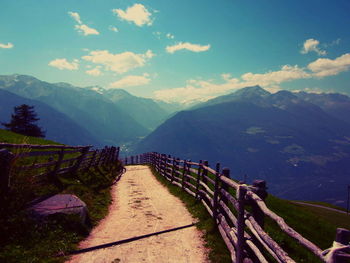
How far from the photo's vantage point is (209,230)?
28.0ft

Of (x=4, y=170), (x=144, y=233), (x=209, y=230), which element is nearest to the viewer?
(x=4, y=170)

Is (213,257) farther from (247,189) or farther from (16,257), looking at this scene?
(16,257)

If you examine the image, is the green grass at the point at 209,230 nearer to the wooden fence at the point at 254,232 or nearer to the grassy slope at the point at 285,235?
the grassy slope at the point at 285,235

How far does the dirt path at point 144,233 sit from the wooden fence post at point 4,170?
245cm

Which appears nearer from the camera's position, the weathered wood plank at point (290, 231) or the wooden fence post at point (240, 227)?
the weathered wood plank at point (290, 231)

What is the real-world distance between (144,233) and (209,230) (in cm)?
216

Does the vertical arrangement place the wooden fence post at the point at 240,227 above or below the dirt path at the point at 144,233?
above

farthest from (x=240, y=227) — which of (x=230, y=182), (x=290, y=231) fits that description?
(x=290, y=231)

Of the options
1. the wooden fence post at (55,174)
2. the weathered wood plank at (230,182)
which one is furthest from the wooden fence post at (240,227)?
the wooden fence post at (55,174)

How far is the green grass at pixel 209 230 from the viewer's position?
669cm

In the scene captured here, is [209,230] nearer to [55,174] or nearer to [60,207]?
[60,207]

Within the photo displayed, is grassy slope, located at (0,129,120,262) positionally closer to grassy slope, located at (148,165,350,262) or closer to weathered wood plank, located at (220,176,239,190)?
grassy slope, located at (148,165,350,262)

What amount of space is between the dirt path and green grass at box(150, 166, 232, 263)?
23cm

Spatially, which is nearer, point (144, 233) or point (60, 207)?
point (60, 207)
